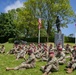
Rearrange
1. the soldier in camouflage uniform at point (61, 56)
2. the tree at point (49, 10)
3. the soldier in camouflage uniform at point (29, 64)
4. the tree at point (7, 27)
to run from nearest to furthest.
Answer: the soldier in camouflage uniform at point (29, 64) < the soldier in camouflage uniform at point (61, 56) < the tree at point (49, 10) < the tree at point (7, 27)

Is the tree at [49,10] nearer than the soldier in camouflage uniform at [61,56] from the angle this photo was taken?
No

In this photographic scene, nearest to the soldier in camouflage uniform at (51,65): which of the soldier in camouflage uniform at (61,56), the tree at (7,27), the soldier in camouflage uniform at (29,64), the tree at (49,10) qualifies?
the soldier in camouflage uniform at (29,64)

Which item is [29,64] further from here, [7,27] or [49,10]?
[7,27]

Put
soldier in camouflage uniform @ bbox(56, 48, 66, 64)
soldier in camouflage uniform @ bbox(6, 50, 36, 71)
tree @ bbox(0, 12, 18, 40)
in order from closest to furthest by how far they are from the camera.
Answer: soldier in camouflage uniform @ bbox(6, 50, 36, 71) → soldier in camouflage uniform @ bbox(56, 48, 66, 64) → tree @ bbox(0, 12, 18, 40)

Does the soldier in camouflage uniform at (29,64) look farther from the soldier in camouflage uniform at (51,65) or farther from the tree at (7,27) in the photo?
the tree at (7,27)

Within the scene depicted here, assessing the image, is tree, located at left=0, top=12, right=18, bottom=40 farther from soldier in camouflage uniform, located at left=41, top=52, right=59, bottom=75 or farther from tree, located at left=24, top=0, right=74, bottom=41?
soldier in camouflage uniform, located at left=41, top=52, right=59, bottom=75

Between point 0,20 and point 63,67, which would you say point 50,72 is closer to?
point 63,67

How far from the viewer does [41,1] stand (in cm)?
5641

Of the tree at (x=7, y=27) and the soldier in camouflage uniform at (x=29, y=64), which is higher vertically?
the tree at (x=7, y=27)

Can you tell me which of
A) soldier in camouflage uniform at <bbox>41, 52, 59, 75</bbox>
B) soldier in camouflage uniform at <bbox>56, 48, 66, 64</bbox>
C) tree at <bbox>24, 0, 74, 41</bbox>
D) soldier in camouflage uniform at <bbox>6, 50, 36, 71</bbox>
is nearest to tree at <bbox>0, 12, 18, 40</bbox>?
tree at <bbox>24, 0, 74, 41</bbox>

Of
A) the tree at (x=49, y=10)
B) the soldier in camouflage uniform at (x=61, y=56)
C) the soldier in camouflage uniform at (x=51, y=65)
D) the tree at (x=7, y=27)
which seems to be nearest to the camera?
the soldier in camouflage uniform at (x=51, y=65)

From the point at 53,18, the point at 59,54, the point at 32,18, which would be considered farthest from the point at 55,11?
the point at 59,54

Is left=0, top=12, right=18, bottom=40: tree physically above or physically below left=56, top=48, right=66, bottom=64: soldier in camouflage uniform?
above

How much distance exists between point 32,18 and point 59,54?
40745mm
